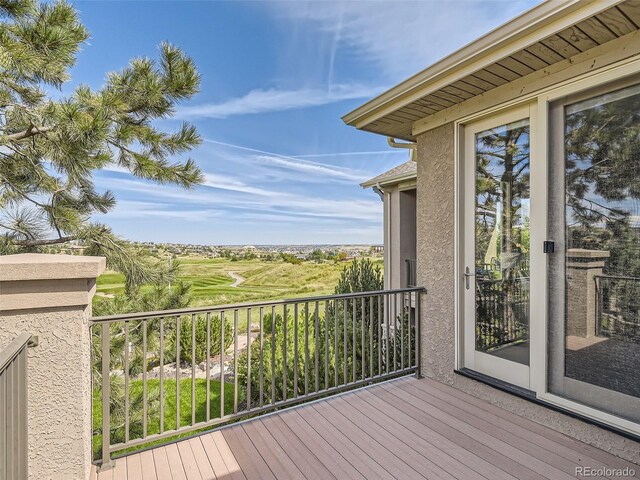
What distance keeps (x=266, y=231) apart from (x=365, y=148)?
5864mm

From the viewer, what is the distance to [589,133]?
2.32 m

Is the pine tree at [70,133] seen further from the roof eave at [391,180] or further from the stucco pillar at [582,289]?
the stucco pillar at [582,289]

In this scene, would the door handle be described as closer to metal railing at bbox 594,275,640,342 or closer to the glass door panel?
the glass door panel

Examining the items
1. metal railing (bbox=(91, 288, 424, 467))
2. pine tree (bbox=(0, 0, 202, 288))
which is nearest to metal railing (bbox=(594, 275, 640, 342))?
metal railing (bbox=(91, 288, 424, 467))

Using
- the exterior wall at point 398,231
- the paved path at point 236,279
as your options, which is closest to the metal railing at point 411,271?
the exterior wall at point 398,231

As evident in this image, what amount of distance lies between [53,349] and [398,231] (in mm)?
6143

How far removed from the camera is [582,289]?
2361mm

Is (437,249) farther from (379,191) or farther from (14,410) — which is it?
(379,191)

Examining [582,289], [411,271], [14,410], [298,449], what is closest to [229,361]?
[411,271]

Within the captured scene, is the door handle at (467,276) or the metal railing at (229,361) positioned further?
the door handle at (467,276)

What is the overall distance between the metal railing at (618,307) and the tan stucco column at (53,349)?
10.2 ft

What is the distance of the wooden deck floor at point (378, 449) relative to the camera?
6.93 feet

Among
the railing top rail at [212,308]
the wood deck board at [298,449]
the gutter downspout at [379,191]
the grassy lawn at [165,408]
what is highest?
the gutter downspout at [379,191]

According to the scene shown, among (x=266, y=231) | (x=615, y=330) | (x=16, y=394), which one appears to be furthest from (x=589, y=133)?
(x=266, y=231)
